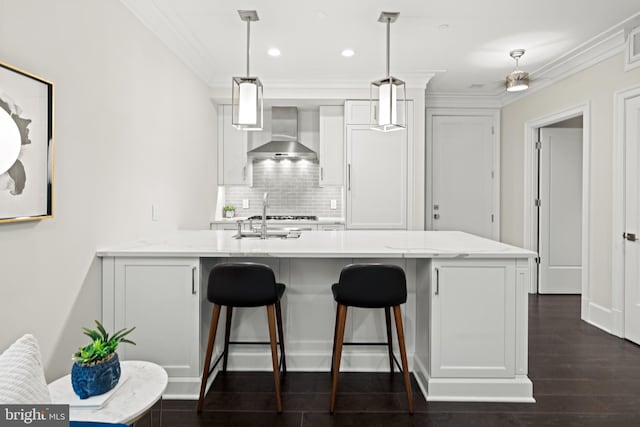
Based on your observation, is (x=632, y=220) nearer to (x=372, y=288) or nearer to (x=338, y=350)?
(x=372, y=288)

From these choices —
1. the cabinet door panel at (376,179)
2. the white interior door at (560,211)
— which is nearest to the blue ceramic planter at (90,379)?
the cabinet door panel at (376,179)

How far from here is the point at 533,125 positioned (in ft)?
15.9

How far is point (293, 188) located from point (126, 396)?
3.96m

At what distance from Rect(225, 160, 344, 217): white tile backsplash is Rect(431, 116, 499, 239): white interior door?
147 centimetres

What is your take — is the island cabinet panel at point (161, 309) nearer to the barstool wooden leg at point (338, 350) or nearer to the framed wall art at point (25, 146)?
the framed wall art at point (25, 146)

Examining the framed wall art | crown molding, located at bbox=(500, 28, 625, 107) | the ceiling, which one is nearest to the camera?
the framed wall art

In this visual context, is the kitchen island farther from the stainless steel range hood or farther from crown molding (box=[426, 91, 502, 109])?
crown molding (box=[426, 91, 502, 109])

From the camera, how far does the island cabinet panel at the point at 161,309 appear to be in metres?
2.34

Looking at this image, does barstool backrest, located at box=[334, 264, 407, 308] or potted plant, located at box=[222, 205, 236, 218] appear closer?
barstool backrest, located at box=[334, 264, 407, 308]

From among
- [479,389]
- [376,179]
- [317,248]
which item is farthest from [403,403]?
[376,179]

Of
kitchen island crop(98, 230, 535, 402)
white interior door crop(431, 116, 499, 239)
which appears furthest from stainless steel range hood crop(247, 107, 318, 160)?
kitchen island crop(98, 230, 535, 402)

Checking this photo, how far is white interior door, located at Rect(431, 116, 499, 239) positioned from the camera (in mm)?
5531

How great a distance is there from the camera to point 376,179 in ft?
15.5

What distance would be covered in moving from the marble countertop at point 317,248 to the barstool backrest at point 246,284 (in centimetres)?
13
